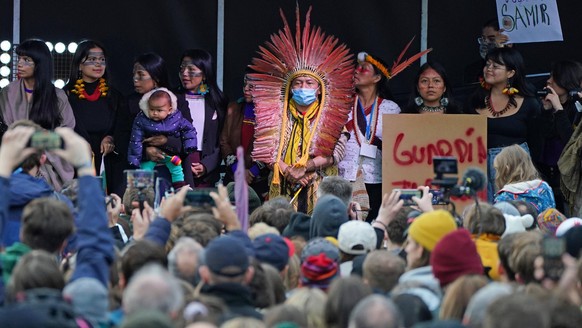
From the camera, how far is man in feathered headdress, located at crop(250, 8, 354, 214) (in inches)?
424

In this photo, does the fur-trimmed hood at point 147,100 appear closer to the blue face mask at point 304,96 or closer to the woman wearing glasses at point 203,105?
the woman wearing glasses at point 203,105

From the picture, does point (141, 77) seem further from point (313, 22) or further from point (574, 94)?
point (574, 94)

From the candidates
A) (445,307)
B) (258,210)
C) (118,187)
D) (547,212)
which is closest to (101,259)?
(445,307)

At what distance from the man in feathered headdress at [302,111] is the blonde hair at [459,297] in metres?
5.11

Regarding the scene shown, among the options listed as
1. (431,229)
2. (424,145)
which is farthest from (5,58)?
(431,229)

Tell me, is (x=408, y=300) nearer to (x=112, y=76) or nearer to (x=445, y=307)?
(x=445, y=307)

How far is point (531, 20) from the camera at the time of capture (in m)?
11.3

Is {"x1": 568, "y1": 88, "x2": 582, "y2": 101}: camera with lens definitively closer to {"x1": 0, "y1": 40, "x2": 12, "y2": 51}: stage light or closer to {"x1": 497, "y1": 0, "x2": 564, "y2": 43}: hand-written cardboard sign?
{"x1": 497, "y1": 0, "x2": 564, "y2": 43}: hand-written cardboard sign

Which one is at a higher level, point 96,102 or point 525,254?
point 96,102

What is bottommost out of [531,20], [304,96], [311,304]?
[311,304]

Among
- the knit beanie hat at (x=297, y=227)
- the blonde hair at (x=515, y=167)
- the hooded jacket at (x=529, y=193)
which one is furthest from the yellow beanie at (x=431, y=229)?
the blonde hair at (x=515, y=167)

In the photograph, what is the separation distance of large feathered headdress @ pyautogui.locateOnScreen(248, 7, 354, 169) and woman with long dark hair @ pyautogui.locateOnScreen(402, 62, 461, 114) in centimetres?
53

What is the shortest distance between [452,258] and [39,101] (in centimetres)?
520

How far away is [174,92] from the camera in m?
11.3
